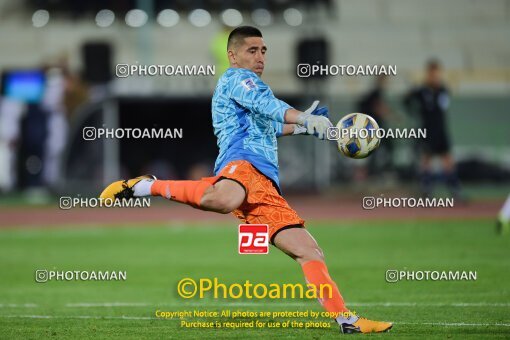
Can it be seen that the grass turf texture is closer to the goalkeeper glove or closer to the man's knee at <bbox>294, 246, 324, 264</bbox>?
the man's knee at <bbox>294, 246, 324, 264</bbox>

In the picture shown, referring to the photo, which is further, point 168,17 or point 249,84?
point 168,17

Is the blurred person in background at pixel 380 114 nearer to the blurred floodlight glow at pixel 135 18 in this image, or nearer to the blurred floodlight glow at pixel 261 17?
the blurred floodlight glow at pixel 261 17

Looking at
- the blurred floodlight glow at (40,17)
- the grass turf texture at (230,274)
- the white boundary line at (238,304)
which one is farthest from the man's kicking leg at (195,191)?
the blurred floodlight glow at (40,17)

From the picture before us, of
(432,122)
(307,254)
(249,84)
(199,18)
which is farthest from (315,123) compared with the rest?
(199,18)

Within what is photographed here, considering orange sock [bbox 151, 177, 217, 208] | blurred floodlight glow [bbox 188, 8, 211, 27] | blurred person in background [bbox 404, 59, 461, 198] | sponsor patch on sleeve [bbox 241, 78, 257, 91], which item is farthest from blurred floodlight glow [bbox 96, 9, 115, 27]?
sponsor patch on sleeve [bbox 241, 78, 257, 91]

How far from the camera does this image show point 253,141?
7988 millimetres

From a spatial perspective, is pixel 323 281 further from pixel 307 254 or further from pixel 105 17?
pixel 105 17

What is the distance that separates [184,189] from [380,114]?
49.4ft

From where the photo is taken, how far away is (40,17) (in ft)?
119

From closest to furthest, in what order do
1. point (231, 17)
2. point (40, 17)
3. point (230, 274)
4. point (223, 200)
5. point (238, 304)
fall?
point (223, 200), point (238, 304), point (230, 274), point (231, 17), point (40, 17)

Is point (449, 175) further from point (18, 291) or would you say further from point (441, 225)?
point (18, 291)

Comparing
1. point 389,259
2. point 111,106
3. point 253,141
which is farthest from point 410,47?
point 253,141

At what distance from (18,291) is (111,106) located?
13.2m

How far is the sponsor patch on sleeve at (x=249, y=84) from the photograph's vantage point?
7723 millimetres
